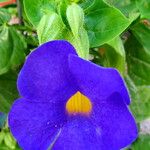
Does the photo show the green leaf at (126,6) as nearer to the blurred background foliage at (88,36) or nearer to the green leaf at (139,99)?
the blurred background foliage at (88,36)

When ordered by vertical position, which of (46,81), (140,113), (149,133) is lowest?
(149,133)

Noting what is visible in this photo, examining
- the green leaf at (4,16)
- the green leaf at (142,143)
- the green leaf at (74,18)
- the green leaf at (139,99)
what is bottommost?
the green leaf at (142,143)

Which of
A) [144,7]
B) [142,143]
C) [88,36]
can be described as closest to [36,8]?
[88,36]

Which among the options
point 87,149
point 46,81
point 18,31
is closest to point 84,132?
point 87,149

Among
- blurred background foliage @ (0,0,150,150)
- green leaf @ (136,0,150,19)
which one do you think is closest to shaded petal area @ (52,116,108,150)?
blurred background foliage @ (0,0,150,150)

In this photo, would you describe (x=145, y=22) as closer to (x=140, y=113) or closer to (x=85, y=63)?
(x=140, y=113)

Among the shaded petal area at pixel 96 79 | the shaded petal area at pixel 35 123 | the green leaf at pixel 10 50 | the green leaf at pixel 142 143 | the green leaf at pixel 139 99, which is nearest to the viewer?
the shaded petal area at pixel 96 79

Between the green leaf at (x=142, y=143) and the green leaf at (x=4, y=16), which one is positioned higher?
the green leaf at (x=4, y=16)

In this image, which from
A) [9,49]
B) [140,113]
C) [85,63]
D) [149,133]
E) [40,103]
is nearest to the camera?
[85,63]

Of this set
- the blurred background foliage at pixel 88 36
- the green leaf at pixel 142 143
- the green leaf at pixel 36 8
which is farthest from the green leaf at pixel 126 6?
the green leaf at pixel 142 143
